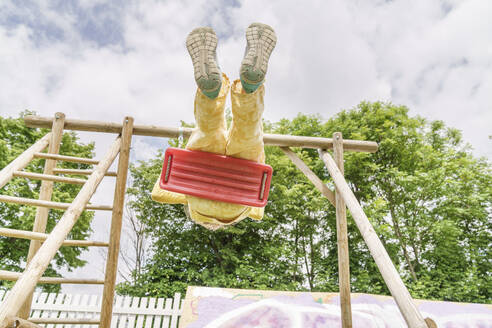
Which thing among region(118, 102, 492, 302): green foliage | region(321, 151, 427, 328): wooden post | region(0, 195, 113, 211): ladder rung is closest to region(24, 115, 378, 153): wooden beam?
region(321, 151, 427, 328): wooden post

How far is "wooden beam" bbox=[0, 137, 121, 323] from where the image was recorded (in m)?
1.02

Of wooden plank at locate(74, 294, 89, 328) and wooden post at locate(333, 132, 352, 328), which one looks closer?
wooden post at locate(333, 132, 352, 328)

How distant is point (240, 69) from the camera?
137 centimetres

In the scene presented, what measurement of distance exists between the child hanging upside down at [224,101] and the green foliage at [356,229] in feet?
18.3

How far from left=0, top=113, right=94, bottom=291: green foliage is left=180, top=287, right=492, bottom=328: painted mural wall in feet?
17.5

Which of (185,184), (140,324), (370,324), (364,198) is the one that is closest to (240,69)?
(185,184)

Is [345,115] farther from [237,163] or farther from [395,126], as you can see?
[237,163]

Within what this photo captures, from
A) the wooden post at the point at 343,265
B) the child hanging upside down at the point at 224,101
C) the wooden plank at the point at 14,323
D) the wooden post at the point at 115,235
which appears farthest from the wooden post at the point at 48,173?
the wooden post at the point at 343,265

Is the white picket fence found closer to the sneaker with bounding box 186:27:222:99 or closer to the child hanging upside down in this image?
the child hanging upside down

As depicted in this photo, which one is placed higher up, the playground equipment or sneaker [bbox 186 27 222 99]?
sneaker [bbox 186 27 222 99]

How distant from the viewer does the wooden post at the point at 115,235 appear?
6.85 feet

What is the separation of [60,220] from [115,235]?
0.77 meters

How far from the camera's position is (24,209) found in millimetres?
7004

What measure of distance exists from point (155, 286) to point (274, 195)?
12.5ft
